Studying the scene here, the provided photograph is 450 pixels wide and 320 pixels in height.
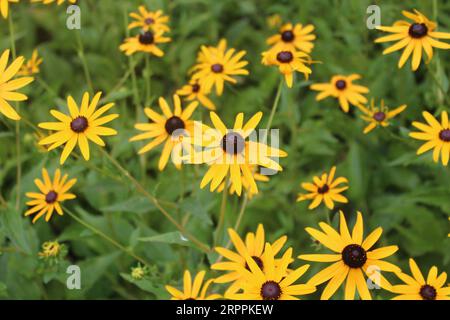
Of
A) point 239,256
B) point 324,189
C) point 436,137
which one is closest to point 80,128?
point 239,256

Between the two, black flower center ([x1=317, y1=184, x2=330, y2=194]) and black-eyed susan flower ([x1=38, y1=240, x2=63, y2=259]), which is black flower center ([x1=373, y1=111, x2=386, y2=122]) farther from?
black-eyed susan flower ([x1=38, y1=240, x2=63, y2=259])

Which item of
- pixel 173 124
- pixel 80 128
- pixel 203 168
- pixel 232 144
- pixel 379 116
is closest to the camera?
pixel 232 144

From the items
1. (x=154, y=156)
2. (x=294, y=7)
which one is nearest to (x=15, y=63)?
(x=154, y=156)

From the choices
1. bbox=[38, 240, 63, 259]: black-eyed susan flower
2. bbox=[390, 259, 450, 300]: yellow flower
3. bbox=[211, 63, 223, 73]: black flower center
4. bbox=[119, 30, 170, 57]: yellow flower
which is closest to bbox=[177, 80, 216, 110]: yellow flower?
bbox=[211, 63, 223, 73]: black flower center

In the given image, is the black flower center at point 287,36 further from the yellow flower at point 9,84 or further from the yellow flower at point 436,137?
the yellow flower at point 9,84

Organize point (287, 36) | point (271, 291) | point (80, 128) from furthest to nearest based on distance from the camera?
point (287, 36)
point (80, 128)
point (271, 291)

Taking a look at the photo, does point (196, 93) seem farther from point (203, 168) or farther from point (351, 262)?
point (351, 262)

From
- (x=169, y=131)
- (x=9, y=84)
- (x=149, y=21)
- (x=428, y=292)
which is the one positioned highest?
(x=149, y=21)
